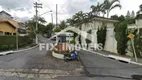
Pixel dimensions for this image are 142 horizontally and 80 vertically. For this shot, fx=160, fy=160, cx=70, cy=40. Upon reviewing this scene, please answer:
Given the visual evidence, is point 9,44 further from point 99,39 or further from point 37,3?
point 37,3

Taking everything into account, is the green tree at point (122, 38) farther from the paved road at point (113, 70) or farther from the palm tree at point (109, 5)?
the palm tree at point (109, 5)

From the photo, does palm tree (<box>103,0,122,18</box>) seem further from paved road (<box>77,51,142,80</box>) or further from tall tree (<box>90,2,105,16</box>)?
paved road (<box>77,51,142,80</box>)

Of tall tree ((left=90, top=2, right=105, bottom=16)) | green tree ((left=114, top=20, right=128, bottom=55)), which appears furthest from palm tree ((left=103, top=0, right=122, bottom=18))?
green tree ((left=114, top=20, right=128, bottom=55))

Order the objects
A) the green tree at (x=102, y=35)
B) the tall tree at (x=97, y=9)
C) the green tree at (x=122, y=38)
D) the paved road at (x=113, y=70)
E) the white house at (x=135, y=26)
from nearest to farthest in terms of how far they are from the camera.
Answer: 1. the paved road at (x=113, y=70)
2. the white house at (x=135, y=26)
3. the green tree at (x=122, y=38)
4. the green tree at (x=102, y=35)
5. the tall tree at (x=97, y=9)

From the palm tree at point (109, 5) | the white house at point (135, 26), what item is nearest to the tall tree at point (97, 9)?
the palm tree at point (109, 5)

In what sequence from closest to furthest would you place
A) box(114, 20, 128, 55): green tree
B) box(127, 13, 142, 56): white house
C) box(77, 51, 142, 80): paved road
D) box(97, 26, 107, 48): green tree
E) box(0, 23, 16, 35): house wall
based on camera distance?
1. box(77, 51, 142, 80): paved road
2. box(127, 13, 142, 56): white house
3. box(114, 20, 128, 55): green tree
4. box(97, 26, 107, 48): green tree
5. box(0, 23, 16, 35): house wall

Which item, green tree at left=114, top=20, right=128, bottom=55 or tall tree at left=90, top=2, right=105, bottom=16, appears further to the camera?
tall tree at left=90, top=2, right=105, bottom=16

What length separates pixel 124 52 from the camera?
648 inches

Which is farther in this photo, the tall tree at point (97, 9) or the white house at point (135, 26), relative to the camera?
the tall tree at point (97, 9)

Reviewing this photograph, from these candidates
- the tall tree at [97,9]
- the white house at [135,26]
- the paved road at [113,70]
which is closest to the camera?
the paved road at [113,70]

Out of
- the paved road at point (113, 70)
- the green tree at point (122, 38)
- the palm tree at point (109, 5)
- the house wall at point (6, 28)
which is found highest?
the palm tree at point (109, 5)

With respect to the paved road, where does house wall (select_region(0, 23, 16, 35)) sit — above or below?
above

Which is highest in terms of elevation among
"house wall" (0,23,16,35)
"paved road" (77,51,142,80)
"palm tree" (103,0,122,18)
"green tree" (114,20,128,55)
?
"palm tree" (103,0,122,18)

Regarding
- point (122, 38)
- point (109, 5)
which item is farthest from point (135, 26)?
point (109, 5)
